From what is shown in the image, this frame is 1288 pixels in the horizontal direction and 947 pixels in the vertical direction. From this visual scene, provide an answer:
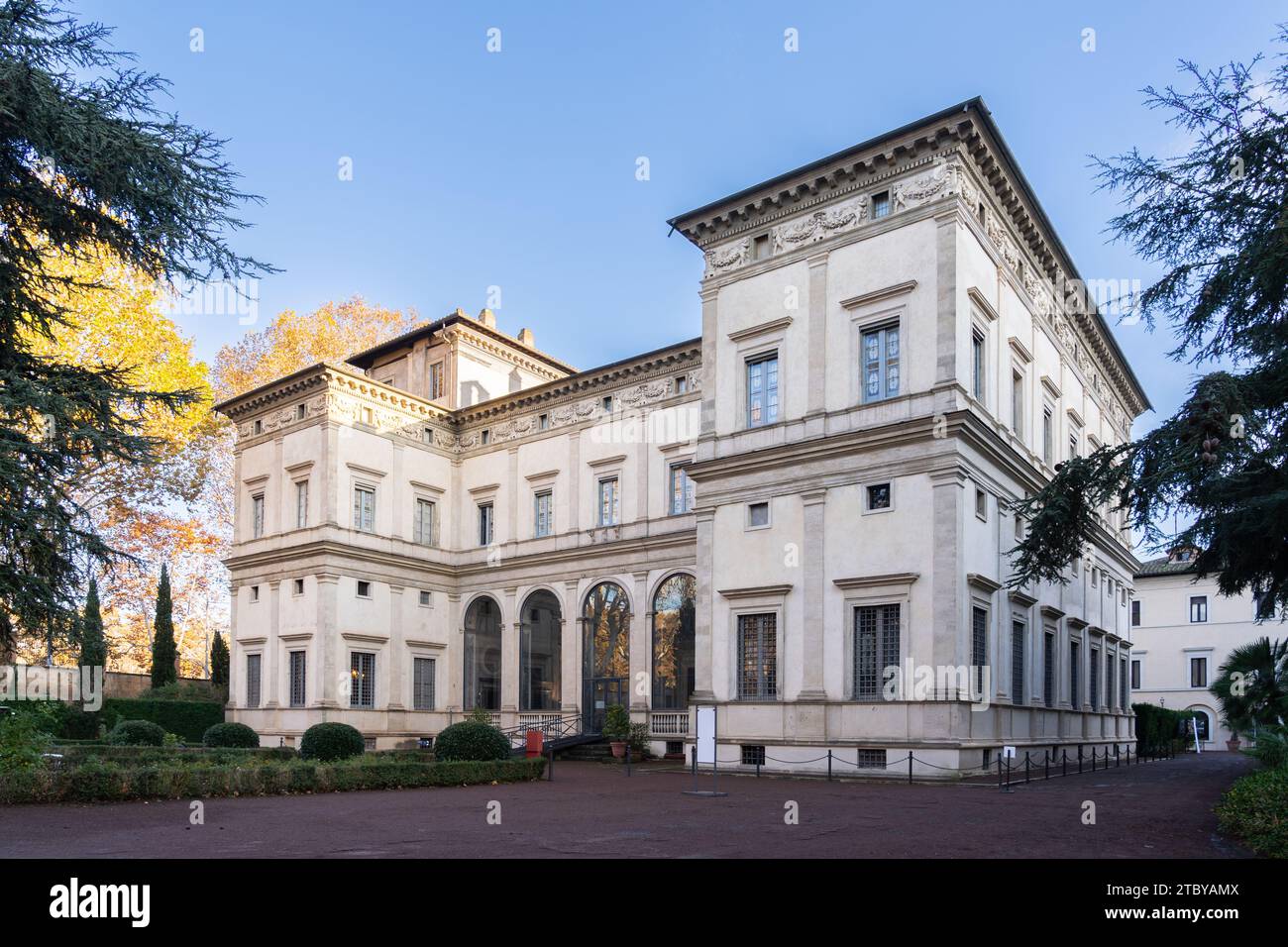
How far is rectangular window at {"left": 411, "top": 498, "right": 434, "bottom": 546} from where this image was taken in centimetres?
4100

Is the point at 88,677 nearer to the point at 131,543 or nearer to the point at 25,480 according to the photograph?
the point at 131,543

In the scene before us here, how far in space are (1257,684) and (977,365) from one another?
9707mm

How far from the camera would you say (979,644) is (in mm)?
25172

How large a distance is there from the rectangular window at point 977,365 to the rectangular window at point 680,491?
11.3 meters

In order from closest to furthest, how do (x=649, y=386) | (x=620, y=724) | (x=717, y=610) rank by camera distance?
1. (x=717, y=610)
2. (x=620, y=724)
3. (x=649, y=386)

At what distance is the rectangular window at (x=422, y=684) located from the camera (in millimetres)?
39875

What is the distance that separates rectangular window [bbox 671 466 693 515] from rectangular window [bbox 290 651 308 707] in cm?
1455

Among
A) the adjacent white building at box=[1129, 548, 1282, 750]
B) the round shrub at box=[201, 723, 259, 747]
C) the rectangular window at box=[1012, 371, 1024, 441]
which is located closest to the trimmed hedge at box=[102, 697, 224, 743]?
the round shrub at box=[201, 723, 259, 747]

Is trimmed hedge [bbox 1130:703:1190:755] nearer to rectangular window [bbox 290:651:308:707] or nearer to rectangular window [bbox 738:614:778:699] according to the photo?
rectangular window [bbox 738:614:778:699]

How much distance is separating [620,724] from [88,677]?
768 inches

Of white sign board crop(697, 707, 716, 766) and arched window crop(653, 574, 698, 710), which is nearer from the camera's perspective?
white sign board crop(697, 707, 716, 766)

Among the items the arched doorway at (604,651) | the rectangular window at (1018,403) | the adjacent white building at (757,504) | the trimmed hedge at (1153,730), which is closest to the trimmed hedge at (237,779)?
the adjacent white building at (757,504)
